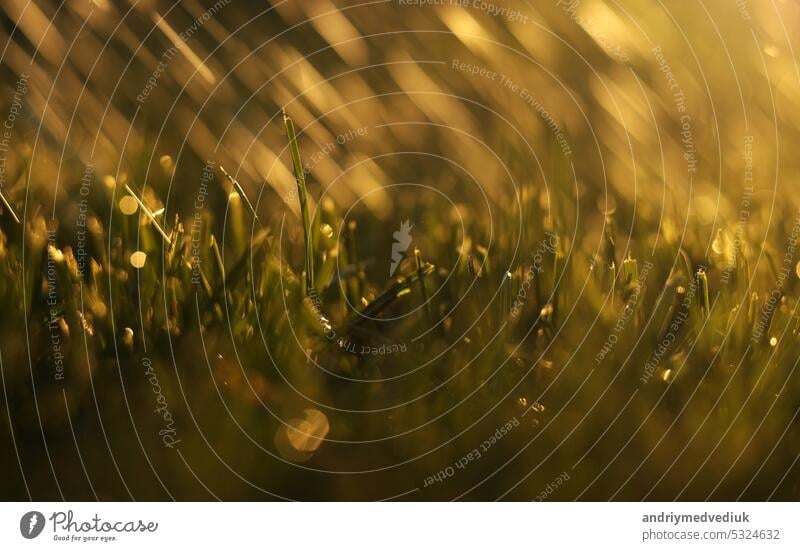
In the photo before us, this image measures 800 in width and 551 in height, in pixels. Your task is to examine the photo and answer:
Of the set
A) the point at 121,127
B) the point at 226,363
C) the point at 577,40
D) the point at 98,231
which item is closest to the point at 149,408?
the point at 226,363

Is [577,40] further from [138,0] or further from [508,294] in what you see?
[138,0]

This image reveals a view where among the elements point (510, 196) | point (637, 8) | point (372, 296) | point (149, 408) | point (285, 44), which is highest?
point (637, 8)

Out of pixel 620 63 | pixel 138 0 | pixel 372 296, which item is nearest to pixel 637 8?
pixel 620 63

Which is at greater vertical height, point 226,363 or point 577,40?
point 577,40
